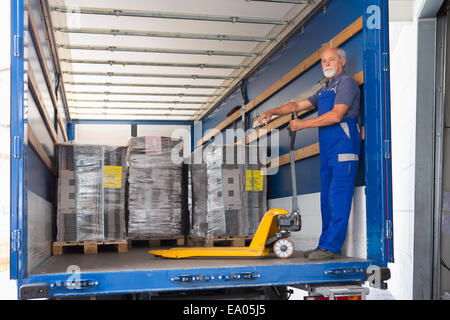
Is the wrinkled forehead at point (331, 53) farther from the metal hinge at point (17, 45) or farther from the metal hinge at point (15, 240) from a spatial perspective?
the metal hinge at point (15, 240)

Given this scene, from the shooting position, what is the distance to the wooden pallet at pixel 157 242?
5.65 meters

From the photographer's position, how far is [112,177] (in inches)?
195

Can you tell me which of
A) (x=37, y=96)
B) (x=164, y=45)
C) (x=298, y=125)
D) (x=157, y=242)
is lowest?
(x=157, y=242)

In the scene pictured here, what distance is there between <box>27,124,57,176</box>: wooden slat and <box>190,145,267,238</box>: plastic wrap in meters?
1.61

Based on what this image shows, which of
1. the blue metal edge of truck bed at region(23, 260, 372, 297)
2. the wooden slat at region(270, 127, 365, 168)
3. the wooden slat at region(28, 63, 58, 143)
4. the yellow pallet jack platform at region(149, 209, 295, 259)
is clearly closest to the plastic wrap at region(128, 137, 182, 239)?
the wooden slat at region(28, 63, 58, 143)

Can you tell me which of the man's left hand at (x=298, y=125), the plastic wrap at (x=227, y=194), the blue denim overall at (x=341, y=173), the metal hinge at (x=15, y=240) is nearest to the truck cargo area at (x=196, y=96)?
the metal hinge at (x=15, y=240)

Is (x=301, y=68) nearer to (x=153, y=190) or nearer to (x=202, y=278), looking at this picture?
(x=153, y=190)

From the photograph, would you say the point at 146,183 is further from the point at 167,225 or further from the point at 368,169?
the point at 368,169

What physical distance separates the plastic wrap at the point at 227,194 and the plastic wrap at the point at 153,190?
0.27 meters

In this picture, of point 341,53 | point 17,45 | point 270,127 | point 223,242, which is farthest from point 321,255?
point 270,127

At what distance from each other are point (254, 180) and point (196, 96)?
304 cm

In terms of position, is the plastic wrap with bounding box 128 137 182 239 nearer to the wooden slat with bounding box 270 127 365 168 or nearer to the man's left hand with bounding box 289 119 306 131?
the wooden slat with bounding box 270 127 365 168

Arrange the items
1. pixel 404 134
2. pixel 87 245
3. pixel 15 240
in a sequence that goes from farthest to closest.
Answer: pixel 404 134
pixel 87 245
pixel 15 240
